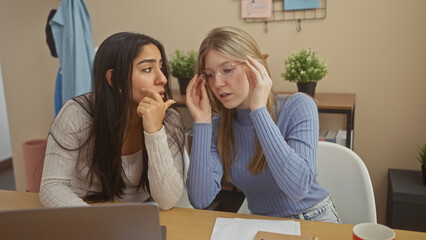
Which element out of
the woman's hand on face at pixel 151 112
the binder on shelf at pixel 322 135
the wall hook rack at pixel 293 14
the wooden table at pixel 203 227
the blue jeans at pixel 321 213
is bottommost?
the binder on shelf at pixel 322 135

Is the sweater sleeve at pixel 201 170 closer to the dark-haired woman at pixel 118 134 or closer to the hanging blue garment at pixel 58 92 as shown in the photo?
the dark-haired woman at pixel 118 134

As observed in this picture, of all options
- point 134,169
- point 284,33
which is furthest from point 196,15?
point 134,169

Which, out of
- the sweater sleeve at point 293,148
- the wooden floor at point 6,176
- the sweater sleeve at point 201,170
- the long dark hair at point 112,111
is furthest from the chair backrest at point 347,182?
the wooden floor at point 6,176

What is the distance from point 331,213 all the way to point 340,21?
1453mm

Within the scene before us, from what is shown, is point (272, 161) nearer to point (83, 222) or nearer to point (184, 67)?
point (83, 222)

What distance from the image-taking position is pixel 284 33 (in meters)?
2.43

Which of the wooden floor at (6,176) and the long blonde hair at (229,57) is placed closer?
the long blonde hair at (229,57)

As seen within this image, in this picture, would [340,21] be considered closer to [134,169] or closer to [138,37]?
[138,37]

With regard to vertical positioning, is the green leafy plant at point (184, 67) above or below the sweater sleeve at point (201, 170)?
above

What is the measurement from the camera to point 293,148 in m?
1.13

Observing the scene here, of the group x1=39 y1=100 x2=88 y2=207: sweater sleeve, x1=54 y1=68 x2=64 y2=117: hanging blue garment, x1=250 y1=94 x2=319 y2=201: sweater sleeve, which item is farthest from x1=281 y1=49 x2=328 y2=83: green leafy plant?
x1=54 y1=68 x2=64 y2=117: hanging blue garment

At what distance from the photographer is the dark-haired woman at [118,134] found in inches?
45.9

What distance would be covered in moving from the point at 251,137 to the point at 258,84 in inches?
9.1

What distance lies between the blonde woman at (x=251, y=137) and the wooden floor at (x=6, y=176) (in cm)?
266
